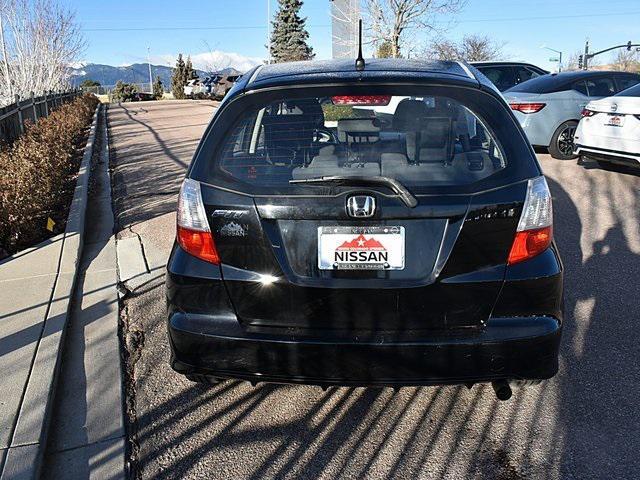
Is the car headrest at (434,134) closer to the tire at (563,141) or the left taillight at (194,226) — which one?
the left taillight at (194,226)

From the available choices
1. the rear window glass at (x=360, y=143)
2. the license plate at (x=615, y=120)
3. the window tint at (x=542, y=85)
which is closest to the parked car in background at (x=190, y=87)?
the window tint at (x=542, y=85)

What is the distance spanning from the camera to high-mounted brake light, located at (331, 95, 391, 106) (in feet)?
8.54

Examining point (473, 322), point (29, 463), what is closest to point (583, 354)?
point (473, 322)

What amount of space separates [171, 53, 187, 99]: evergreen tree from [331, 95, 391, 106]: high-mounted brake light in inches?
2260

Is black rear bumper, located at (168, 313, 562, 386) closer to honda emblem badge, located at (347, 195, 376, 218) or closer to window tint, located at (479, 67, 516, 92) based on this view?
honda emblem badge, located at (347, 195, 376, 218)

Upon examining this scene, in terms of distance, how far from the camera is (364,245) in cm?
234

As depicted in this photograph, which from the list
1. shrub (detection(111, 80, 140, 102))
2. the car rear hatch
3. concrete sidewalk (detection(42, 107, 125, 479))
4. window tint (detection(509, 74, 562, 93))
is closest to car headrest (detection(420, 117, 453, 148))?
the car rear hatch

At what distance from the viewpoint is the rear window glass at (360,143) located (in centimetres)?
249

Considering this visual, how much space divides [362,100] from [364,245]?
2.52 ft

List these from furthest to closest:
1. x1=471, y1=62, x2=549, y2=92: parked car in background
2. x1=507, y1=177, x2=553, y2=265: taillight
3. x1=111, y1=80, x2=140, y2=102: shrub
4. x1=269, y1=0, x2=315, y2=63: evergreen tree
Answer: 1. x1=111, y1=80, x2=140, y2=102: shrub
2. x1=269, y1=0, x2=315, y2=63: evergreen tree
3. x1=471, y1=62, x2=549, y2=92: parked car in background
4. x1=507, y1=177, x2=553, y2=265: taillight

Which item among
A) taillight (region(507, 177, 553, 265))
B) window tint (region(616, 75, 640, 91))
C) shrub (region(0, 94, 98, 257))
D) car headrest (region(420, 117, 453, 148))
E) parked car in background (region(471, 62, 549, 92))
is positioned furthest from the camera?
parked car in background (region(471, 62, 549, 92))

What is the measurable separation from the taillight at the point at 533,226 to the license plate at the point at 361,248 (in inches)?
19.7

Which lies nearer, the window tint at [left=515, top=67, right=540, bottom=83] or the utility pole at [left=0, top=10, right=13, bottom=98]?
the window tint at [left=515, top=67, right=540, bottom=83]

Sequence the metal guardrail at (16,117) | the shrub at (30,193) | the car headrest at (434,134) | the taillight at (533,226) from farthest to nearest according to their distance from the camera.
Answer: the metal guardrail at (16,117) → the shrub at (30,193) → the car headrest at (434,134) → the taillight at (533,226)
